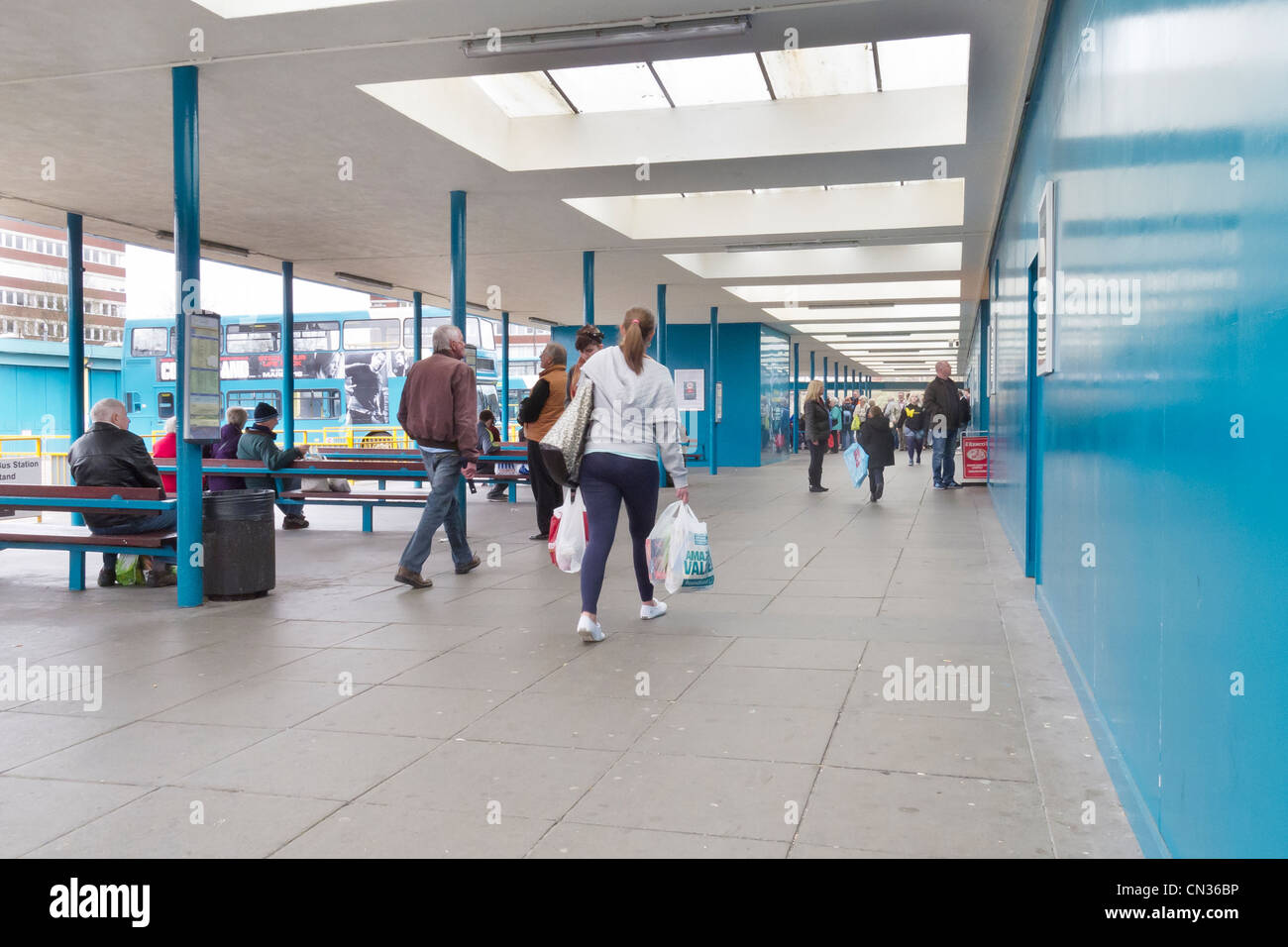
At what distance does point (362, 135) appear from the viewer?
946 centimetres

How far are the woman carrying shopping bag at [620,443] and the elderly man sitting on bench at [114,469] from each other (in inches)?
150

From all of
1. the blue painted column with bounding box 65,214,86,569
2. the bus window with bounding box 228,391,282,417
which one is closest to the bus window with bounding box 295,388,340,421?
the bus window with bounding box 228,391,282,417

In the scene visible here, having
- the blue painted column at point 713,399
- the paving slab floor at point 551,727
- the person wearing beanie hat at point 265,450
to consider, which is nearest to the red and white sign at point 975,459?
the blue painted column at point 713,399

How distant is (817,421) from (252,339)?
44.7 ft

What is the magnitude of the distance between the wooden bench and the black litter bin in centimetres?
30

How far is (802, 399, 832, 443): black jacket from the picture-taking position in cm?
1750

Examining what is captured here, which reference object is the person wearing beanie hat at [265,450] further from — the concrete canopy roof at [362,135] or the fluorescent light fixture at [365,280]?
the fluorescent light fixture at [365,280]

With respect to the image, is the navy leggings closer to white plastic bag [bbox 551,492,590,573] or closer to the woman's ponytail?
white plastic bag [bbox 551,492,590,573]

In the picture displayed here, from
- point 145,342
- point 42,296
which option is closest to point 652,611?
point 145,342

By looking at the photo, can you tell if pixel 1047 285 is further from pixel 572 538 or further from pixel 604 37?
pixel 604 37
